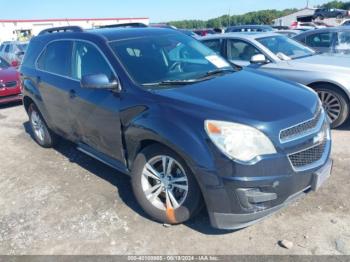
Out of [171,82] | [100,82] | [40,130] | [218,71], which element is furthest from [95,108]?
[40,130]

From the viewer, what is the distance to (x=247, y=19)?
70812 millimetres

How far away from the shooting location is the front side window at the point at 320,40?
337 inches

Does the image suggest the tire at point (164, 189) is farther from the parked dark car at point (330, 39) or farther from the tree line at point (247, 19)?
the tree line at point (247, 19)

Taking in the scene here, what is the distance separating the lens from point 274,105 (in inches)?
124

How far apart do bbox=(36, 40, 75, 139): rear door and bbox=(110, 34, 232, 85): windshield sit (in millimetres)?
929

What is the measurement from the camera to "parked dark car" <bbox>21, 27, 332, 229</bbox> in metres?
2.88

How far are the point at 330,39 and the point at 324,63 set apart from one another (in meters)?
2.81

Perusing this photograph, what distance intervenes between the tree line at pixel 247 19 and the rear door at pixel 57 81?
57925 mm

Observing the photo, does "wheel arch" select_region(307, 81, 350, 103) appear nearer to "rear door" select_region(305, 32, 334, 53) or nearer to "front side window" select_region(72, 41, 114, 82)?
"rear door" select_region(305, 32, 334, 53)

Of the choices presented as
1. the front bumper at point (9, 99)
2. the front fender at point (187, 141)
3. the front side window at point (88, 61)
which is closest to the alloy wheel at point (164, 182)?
the front fender at point (187, 141)

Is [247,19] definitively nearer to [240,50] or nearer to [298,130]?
[240,50]

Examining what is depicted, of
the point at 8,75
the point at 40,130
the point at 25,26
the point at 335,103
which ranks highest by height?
the point at 25,26

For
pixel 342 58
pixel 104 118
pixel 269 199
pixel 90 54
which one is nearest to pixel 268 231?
pixel 269 199

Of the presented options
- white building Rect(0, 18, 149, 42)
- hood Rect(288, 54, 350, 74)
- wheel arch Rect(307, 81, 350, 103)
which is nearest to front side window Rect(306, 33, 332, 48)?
hood Rect(288, 54, 350, 74)
